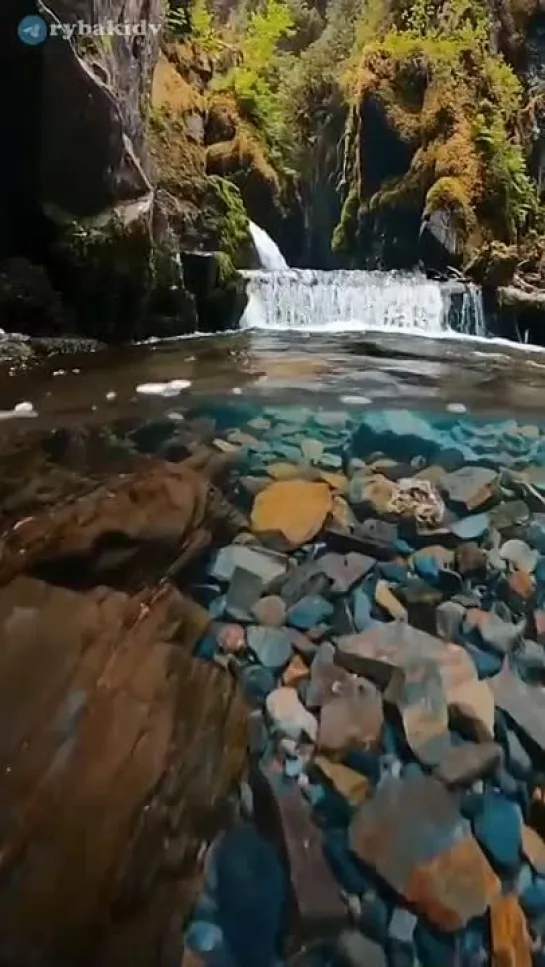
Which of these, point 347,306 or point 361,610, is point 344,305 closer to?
point 347,306

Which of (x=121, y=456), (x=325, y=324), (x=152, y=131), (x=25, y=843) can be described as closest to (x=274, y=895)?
(x=25, y=843)

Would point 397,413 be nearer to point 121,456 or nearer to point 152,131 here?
point 121,456

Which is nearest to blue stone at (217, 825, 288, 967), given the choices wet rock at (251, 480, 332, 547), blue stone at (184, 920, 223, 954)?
blue stone at (184, 920, 223, 954)

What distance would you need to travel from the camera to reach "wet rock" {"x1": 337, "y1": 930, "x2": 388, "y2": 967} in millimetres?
1132

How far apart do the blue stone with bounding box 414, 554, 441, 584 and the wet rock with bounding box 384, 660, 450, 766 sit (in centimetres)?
44

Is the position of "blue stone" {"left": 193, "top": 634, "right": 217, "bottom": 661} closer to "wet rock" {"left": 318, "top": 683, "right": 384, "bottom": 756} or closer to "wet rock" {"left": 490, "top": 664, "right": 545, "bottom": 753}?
"wet rock" {"left": 318, "top": 683, "right": 384, "bottom": 756}

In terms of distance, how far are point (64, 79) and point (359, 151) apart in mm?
8531

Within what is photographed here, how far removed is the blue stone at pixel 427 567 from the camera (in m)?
2.12

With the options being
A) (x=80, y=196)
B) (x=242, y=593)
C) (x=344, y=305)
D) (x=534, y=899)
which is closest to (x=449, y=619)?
(x=242, y=593)

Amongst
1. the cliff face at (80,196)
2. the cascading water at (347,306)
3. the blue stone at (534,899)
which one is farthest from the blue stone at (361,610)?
the cascading water at (347,306)

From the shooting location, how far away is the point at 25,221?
670 centimetres

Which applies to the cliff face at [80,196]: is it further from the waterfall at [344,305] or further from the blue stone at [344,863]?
the blue stone at [344,863]

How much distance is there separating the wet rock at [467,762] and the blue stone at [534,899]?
215 mm

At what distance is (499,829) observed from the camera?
1.35 metres
